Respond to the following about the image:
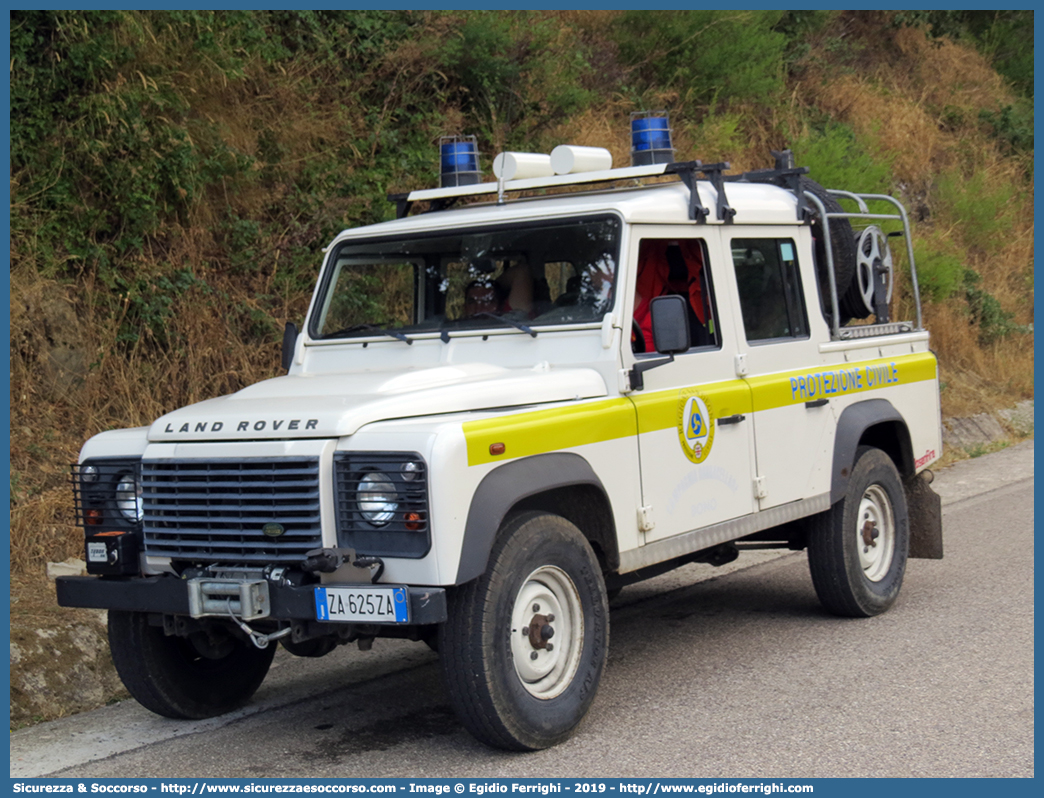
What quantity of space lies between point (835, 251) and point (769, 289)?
0.82 metres

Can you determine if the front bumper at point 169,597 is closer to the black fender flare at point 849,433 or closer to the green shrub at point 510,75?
the black fender flare at point 849,433

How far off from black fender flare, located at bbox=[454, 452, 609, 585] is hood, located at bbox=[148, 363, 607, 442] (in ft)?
1.15

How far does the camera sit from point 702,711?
5242mm

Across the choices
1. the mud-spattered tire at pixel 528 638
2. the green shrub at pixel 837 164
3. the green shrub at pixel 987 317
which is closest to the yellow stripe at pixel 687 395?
the mud-spattered tire at pixel 528 638

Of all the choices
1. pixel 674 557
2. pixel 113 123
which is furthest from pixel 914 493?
pixel 113 123

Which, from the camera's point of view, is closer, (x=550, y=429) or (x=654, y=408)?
(x=550, y=429)

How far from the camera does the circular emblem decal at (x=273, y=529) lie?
14.8ft

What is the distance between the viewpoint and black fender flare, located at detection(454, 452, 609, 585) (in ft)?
14.3

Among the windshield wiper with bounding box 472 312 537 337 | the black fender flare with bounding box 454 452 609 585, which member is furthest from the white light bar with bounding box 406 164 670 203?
the black fender flare with bounding box 454 452 609 585

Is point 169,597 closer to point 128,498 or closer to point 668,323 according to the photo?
point 128,498

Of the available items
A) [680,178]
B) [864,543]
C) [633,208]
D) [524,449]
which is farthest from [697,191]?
[864,543]

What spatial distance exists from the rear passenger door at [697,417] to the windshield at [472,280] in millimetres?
227

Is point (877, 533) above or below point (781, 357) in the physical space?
below

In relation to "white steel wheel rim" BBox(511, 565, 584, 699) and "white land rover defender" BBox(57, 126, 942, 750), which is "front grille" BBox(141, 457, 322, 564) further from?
"white steel wheel rim" BBox(511, 565, 584, 699)
